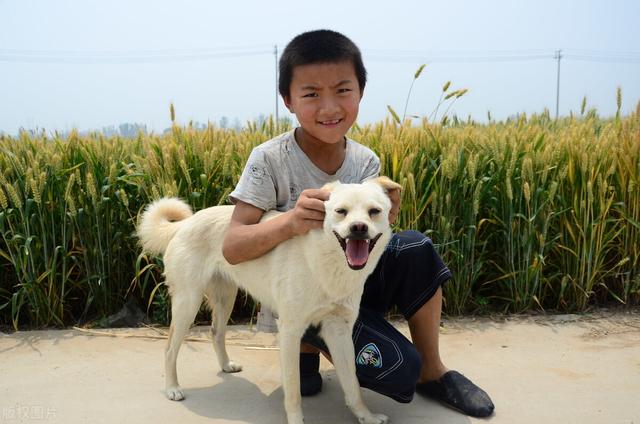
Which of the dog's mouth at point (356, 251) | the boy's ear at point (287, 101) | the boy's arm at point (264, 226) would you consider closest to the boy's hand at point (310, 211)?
the boy's arm at point (264, 226)

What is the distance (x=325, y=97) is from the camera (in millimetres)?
2393

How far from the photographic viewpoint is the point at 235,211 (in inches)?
97.2

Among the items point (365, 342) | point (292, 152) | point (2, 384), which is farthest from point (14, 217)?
point (365, 342)

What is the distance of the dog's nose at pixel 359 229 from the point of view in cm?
190

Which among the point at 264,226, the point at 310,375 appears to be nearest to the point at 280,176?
the point at 264,226

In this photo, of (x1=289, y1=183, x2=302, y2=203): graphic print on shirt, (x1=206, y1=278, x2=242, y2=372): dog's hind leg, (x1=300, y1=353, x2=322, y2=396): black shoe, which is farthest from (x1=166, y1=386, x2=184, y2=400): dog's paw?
(x1=289, y1=183, x2=302, y2=203): graphic print on shirt

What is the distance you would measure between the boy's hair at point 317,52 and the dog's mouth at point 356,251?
841 millimetres

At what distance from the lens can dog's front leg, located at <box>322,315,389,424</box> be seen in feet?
7.75

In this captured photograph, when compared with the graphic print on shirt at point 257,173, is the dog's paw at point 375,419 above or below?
below

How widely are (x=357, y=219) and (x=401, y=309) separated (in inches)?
36.2

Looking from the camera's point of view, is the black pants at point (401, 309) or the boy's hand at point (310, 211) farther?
the black pants at point (401, 309)

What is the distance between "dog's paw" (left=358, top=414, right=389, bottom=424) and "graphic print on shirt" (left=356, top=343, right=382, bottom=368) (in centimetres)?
22

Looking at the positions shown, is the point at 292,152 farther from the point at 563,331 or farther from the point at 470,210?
the point at 563,331

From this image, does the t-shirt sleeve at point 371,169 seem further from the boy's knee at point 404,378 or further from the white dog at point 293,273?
the boy's knee at point 404,378
